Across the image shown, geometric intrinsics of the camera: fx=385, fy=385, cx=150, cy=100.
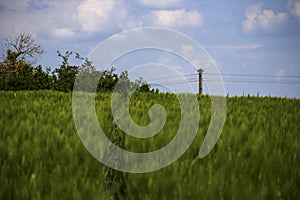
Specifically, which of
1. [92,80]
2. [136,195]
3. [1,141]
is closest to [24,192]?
[136,195]

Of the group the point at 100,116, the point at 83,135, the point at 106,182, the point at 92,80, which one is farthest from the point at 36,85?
the point at 106,182

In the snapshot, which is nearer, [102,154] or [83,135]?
[102,154]

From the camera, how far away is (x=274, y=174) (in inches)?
141

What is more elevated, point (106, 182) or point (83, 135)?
point (83, 135)

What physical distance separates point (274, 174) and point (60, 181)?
6.37 feet

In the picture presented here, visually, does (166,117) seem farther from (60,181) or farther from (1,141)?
(60,181)

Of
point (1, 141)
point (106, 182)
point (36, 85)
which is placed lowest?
point (106, 182)

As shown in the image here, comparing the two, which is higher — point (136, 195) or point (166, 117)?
point (166, 117)

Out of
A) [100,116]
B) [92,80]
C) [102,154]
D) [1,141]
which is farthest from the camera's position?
[92,80]

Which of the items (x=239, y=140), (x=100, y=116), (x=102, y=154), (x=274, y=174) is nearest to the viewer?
(x=274, y=174)

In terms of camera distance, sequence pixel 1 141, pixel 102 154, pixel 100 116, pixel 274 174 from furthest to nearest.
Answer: pixel 100 116 < pixel 1 141 < pixel 102 154 < pixel 274 174

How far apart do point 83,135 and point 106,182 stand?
137cm

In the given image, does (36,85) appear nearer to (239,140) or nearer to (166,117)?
(166,117)

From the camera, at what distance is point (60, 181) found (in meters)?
3.03
